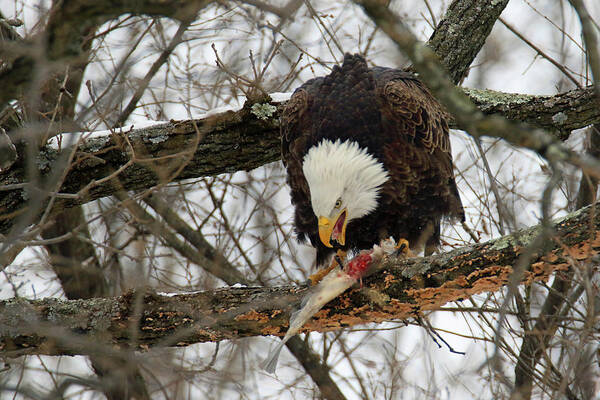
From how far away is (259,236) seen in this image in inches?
210

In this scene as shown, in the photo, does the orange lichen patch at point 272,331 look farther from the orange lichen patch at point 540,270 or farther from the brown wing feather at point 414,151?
the orange lichen patch at point 540,270

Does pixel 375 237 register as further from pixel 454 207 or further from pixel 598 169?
pixel 598 169

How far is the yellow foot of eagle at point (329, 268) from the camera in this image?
3822 millimetres

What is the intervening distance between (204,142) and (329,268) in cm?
116

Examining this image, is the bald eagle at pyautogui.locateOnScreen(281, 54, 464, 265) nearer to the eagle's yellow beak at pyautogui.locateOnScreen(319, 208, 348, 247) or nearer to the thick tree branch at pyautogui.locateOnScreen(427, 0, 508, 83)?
the eagle's yellow beak at pyautogui.locateOnScreen(319, 208, 348, 247)

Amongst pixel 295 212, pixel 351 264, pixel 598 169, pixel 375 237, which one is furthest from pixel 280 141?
pixel 598 169

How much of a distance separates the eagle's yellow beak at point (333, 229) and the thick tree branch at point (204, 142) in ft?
3.05

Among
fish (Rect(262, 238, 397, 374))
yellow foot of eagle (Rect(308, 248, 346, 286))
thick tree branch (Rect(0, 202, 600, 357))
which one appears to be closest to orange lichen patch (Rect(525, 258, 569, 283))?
thick tree branch (Rect(0, 202, 600, 357))

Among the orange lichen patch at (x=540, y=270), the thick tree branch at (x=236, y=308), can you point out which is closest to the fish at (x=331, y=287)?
the thick tree branch at (x=236, y=308)

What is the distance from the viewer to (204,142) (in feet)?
13.7

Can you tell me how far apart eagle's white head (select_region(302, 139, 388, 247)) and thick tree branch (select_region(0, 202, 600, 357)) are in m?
0.41

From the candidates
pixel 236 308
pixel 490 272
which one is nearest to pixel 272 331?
pixel 236 308

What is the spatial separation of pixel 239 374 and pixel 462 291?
1237 millimetres

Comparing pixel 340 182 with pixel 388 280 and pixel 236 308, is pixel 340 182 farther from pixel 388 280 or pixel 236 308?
pixel 236 308
